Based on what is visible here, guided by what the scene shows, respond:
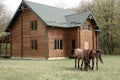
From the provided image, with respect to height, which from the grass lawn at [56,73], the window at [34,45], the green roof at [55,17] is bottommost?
the grass lawn at [56,73]

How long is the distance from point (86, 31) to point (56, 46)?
15.1ft

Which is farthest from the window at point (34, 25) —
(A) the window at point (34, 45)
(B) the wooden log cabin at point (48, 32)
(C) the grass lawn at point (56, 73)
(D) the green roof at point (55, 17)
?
(C) the grass lawn at point (56, 73)

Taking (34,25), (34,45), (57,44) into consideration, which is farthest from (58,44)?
(34,25)

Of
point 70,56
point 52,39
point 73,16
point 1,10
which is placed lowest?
point 70,56

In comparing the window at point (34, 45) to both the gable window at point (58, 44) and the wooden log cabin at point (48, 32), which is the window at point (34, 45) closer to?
the wooden log cabin at point (48, 32)

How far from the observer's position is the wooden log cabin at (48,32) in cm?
2691

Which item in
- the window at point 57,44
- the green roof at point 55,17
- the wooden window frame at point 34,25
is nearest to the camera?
the green roof at point 55,17

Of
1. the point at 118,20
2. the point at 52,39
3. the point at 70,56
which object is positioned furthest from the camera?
the point at 118,20

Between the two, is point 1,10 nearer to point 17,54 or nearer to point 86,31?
point 17,54

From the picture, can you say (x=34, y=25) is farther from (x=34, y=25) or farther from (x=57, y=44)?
(x=57, y=44)

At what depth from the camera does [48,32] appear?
26.6 m

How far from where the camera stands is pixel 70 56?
2902cm

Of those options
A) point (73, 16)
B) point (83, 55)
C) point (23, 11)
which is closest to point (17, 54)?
point (23, 11)

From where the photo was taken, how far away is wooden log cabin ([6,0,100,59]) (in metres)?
26.9
